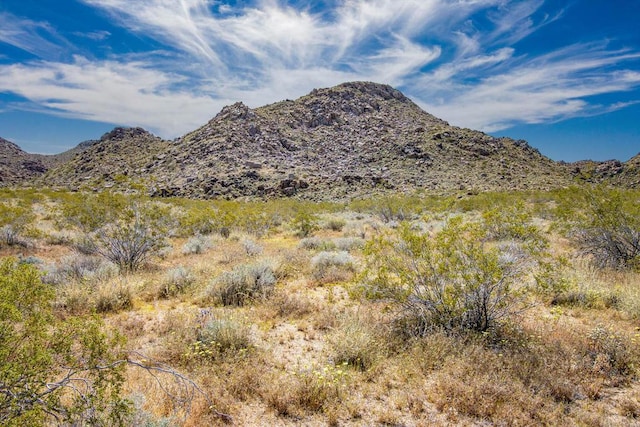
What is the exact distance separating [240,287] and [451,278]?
181 inches

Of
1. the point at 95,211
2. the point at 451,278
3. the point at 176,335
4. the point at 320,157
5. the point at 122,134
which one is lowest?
the point at 176,335

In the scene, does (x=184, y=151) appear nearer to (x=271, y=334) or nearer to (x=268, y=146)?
(x=268, y=146)

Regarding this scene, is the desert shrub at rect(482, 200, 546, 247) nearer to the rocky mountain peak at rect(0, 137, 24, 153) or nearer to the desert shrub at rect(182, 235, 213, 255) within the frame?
the desert shrub at rect(182, 235, 213, 255)

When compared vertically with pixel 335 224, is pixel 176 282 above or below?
below

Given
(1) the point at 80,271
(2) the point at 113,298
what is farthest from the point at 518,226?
(1) the point at 80,271

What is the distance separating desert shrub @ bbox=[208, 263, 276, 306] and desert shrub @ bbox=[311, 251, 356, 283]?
166 centimetres

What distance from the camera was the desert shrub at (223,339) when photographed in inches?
199

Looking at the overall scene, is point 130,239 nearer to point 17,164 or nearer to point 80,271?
point 80,271

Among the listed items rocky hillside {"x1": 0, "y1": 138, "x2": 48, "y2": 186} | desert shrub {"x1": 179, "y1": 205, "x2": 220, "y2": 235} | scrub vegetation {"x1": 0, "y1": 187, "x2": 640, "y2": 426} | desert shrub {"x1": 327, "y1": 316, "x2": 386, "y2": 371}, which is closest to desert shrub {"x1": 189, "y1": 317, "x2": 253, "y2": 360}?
scrub vegetation {"x1": 0, "y1": 187, "x2": 640, "y2": 426}

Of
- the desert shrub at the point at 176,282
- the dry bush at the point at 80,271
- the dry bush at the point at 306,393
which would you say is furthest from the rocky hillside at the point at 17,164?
the dry bush at the point at 306,393

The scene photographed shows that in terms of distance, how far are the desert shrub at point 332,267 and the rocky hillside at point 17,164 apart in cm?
9101

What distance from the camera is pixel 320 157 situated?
66.0 metres

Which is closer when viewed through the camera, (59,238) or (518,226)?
(518,226)

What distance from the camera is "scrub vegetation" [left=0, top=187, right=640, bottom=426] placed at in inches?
118
